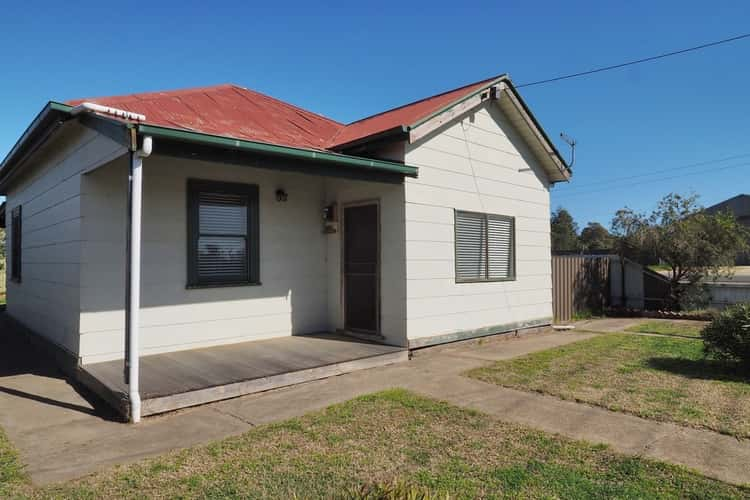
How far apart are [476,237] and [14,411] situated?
683cm

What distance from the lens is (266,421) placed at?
4.41m

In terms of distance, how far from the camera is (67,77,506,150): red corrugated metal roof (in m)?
6.84

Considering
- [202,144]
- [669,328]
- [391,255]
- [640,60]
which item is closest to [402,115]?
[391,255]

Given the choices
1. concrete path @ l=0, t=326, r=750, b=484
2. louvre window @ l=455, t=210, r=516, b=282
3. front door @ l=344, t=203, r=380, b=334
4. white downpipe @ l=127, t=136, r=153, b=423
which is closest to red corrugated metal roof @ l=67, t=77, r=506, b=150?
front door @ l=344, t=203, r=380, b=334

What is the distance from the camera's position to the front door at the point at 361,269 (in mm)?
7574

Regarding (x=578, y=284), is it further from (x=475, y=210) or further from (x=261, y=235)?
(x=261, y=235)

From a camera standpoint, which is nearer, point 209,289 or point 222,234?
point 209,289

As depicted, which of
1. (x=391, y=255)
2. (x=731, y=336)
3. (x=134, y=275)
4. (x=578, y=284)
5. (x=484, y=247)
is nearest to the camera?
(x=134, y=275)

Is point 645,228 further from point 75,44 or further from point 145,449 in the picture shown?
point 75,44

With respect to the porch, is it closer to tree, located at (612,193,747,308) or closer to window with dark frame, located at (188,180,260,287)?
window with dark frame, located at (188,180,260,287)

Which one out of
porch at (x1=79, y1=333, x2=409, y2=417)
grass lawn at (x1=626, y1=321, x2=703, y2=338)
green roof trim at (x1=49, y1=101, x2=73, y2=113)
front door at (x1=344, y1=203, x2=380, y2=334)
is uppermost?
green roof trim at (x1=49, y1=101, x2=73, y2=113)

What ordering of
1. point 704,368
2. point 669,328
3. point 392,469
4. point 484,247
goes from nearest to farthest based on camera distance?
point 392,469, point 704,368, point 484,247, point 669,328

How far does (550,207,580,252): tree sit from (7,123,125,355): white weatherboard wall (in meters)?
48.1

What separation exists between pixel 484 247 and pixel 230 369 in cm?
499
